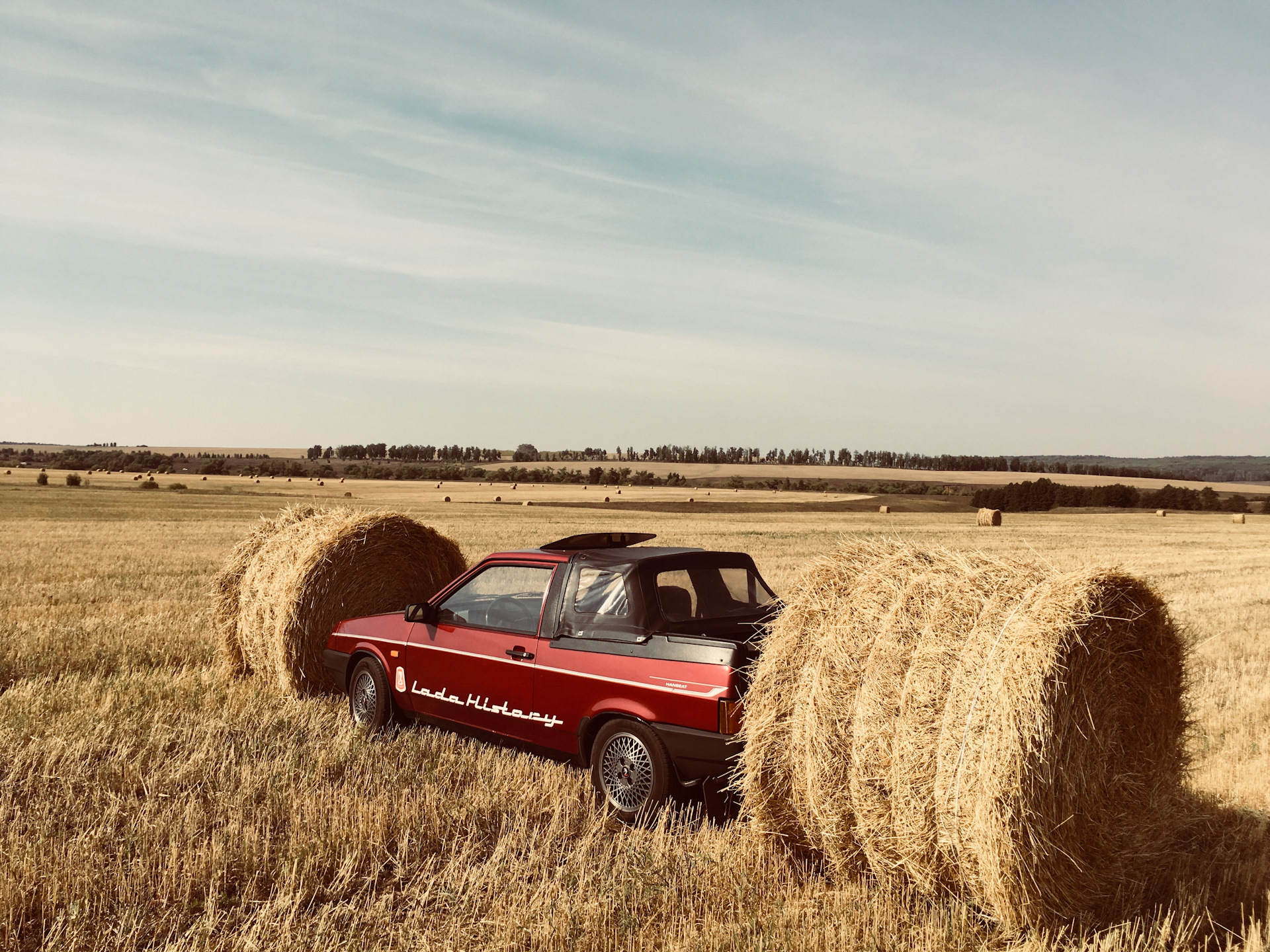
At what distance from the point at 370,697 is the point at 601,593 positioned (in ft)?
9.73

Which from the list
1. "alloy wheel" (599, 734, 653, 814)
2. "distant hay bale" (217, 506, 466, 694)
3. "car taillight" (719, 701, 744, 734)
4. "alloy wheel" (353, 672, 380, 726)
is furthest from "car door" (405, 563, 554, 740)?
"distant hay bale" (217, 506, 466, 694)

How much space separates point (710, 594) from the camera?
6641 millimetres

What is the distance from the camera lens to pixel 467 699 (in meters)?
7.18

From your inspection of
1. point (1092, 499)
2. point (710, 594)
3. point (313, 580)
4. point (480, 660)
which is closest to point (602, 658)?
point (710, 594)

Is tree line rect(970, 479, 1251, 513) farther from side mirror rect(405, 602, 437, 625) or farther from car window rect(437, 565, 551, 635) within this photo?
side mirror rect(405, 602, 437, 625)

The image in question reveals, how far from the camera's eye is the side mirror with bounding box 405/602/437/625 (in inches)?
298

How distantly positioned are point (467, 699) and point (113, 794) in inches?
93.2

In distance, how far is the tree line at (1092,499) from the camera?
2645 inches

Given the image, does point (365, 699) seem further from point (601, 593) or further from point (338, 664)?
point (601, 593)

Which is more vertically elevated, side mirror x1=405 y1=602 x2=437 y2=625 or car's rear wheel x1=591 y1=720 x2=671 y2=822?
side mirror x1=405 y1=602 x2=437 y2=625

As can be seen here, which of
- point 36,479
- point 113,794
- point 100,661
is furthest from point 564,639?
point 36,479

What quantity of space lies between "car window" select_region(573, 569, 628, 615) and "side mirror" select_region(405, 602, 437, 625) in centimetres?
161

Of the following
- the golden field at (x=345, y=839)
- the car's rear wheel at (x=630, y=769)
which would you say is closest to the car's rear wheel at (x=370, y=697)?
the golden field at (x=345, y=839)

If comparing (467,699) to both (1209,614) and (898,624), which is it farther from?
(1209,614)
